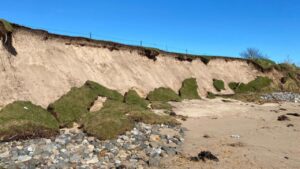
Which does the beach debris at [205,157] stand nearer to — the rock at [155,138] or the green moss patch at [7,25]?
the rock at [155,138]

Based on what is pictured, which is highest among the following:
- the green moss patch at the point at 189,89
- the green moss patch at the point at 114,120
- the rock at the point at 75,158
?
the green moss patch at the point at 189,89

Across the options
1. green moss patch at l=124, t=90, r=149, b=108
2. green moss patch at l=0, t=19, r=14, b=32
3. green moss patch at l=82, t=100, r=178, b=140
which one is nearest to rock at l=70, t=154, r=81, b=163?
green moss patch at l=82, t=100, r=178, b=140

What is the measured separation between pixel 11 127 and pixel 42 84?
822 cm

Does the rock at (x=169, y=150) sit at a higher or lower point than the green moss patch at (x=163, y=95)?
lower

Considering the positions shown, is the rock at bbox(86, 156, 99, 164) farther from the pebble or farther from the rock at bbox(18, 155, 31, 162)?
the rock at bbox(18, 155, 31, 162)

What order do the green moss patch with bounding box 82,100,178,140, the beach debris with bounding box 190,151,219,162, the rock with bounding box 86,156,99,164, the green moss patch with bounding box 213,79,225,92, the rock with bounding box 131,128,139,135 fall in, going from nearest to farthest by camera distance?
the rock with bounding box 86,156,99,164 < the beach debris with bounding box 190,151,219,162 < the green moss patch with bounding box 82,100,178,140 < the rock with bounding box 131,128,139,135 < the green moss patch with bounding box 213,79,225,92

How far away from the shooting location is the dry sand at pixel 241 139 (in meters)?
17.3

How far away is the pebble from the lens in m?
17.1

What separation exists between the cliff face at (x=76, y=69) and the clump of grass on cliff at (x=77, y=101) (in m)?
0.80

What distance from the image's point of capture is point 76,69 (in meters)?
34.3

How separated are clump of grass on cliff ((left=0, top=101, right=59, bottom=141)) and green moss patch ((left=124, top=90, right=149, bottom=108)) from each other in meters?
10.2

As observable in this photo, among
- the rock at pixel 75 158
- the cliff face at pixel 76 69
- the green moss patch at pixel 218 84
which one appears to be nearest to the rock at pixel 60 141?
the rock at pixel 75 158

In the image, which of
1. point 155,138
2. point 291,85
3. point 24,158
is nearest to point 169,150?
point 155,138

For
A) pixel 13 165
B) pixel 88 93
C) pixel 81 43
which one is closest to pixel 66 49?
pixel 81 43
